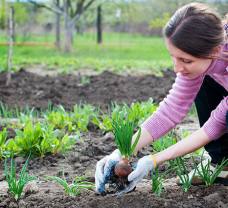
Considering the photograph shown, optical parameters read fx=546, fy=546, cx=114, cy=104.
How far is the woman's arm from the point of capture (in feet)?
9.08

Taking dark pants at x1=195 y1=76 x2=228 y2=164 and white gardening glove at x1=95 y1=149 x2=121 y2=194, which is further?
dark pants at x1=195 y1=76 x2=228 y2=164

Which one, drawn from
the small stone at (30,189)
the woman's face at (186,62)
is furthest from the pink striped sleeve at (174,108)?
the small stone at (30,189)

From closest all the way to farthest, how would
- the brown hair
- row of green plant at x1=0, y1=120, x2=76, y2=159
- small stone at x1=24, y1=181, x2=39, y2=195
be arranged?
1. the brown hair
2. small stone at x1=24, y1=181, x2=39, y2=195
3. row of green plant at x1=0, y1=120, x2=76, y2=159

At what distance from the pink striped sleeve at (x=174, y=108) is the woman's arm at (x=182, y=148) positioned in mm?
265

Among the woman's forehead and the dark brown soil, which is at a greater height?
the woman's forehead

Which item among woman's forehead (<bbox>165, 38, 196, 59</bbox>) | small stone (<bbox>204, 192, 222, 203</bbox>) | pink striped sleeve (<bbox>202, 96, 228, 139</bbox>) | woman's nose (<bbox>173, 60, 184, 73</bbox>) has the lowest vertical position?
small stone (<bbox>204, 192, 222, 203</bbox>)

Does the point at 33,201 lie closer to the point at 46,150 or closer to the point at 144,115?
the point at 46,150

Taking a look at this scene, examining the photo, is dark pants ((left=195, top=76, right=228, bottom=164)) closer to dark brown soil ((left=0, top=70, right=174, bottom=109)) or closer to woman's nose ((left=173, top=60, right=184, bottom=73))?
woman's nose ((left=173, top=60, right=184, bottom=73))

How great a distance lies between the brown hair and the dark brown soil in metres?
3.73

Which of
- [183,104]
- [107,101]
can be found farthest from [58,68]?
[183,104]

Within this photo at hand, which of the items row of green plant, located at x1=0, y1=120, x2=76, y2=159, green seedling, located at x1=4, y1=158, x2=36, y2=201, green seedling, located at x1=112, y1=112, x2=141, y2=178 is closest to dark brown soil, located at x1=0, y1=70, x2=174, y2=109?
row of green plant, located at x1=0, y1=120, x2=76, y2=159

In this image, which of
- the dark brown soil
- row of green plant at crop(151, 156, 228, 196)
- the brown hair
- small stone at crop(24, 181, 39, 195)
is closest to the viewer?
the brown hair

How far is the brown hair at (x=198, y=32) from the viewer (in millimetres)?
2674

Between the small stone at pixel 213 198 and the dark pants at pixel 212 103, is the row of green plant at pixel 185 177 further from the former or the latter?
the dark pants at pixel 212 103
